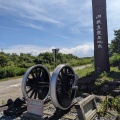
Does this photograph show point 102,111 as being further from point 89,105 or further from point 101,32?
point 101,32

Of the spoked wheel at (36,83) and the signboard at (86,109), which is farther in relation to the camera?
the spoked wheel at (36,83)

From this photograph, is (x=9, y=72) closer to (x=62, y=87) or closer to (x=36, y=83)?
(x=36, y=83)

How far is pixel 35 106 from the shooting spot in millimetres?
6691

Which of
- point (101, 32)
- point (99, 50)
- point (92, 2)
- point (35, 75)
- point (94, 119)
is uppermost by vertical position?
point (92, 2)

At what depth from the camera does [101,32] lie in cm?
1312

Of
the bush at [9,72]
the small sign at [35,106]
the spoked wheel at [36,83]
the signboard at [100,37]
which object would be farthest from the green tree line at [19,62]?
the small sign at [35,106]

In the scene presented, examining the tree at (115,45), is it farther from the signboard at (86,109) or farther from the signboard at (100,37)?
the signboard at (86,109)

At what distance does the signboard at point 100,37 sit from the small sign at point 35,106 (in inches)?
277

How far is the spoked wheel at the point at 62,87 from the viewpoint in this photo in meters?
6.57

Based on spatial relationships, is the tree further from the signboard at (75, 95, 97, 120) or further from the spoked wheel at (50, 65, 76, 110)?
the signboard at (75, 95, 97, 120)

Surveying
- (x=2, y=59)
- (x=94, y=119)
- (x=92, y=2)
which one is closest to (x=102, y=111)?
(x=94, y=119)

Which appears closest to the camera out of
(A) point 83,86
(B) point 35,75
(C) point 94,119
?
(C) point 94,119

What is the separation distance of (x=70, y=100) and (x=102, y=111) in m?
1.29

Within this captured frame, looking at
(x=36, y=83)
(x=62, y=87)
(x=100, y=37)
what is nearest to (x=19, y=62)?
(x=100, y=37)
